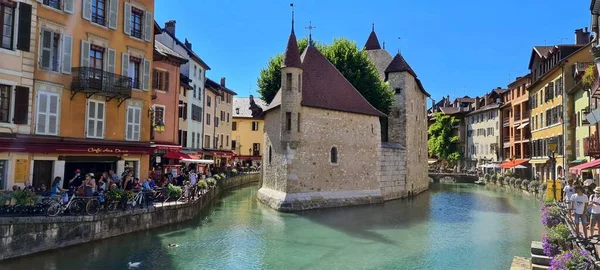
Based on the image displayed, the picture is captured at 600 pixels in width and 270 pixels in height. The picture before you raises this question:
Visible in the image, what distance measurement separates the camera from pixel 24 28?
15305mm

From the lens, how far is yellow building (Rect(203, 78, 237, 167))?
42.6 m

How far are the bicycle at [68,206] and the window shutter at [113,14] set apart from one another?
833cm

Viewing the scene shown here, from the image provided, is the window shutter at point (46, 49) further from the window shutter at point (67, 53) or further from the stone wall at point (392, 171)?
the stone wall at point (392, 171)

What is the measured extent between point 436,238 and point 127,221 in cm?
1203

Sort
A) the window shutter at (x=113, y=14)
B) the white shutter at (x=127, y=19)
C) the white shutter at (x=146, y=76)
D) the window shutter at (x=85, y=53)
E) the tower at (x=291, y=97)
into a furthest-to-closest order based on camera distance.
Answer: the tower at (x=291, y=97) → the white shutter at (x=146, y=76) → the white shutter at (x=127, y=19) → the window shutter at (x=113, y=14) → the window shutter at (x=85, y=53)

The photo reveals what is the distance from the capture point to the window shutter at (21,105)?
15242mm

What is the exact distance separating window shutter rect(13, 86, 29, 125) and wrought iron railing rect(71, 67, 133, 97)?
193 centimetres

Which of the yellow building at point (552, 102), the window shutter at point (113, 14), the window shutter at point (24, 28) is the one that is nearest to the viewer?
the window shutter at point (24, 28)

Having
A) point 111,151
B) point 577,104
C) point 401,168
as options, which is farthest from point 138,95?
point 577,104

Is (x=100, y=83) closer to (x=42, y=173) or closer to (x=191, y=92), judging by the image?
(x=42, y=173)

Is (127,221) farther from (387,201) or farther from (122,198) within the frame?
A: (387,201)

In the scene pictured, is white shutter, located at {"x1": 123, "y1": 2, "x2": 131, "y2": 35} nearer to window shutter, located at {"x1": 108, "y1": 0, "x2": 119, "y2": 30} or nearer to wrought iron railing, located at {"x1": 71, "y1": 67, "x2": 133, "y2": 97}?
window shutter, located at {"x1": 108, "y1": 0, "x2": 119, "y2": 30}

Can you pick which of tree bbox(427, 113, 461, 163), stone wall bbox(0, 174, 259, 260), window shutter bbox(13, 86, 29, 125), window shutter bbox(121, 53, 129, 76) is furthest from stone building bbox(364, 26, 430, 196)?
tree bbox(427, 113, 461, 163)

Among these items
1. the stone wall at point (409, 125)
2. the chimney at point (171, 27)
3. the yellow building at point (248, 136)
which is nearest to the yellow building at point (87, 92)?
the chimney at point (171, 27)
